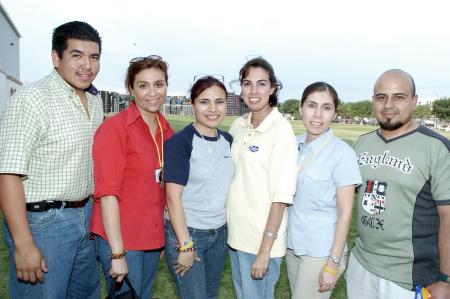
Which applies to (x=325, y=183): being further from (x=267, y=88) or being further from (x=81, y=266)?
(x=81, y=266)

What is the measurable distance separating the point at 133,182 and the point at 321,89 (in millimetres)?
1862

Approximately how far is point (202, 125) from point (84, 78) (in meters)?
1.12

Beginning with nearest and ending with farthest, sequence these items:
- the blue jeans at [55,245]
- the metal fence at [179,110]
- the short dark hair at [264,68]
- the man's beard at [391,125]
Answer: the blue jeans at [55,245]
the short dark hair at [264,68]
the man's beard at [391,125]
the metal fence at [179,110]

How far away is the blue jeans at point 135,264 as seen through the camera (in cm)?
326

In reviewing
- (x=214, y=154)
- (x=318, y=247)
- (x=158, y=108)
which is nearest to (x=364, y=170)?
(x=318, y=247)

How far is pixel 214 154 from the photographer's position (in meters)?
3.37

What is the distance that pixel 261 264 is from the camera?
10.9 feet

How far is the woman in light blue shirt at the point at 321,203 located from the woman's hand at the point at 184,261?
3.06 feet

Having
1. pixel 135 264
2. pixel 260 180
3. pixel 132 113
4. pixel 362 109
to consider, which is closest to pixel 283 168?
pixel 260 180

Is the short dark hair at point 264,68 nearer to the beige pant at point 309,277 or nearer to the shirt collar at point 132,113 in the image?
the shirt collar at point 132,113

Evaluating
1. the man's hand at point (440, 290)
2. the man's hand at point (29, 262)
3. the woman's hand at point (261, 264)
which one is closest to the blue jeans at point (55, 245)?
the man's hand at point (29, 262)

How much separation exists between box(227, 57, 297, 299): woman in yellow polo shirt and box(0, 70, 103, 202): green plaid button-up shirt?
52.0 inches

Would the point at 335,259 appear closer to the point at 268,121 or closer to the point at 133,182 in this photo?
the point at 268,121

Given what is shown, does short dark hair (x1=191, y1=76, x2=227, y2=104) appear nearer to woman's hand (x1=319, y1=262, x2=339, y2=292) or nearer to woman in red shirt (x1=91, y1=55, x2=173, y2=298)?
woman in red shirt (x1=91, y1=55, x2=173, y2=298)
